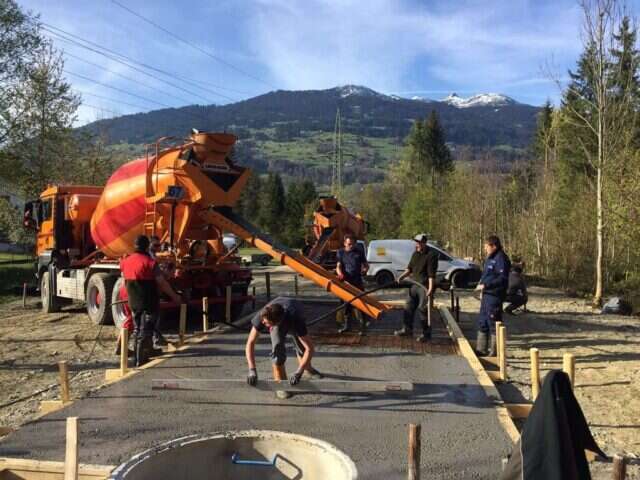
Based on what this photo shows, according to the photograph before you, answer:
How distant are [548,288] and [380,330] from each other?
14587 mm

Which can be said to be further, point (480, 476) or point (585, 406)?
point (585, 406)

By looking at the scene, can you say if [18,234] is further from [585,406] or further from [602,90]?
[585,406]

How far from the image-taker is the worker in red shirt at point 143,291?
8172 mm

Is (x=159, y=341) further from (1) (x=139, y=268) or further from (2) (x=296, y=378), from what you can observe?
(2) (x=296, y=378)

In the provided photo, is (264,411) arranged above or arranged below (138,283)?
below

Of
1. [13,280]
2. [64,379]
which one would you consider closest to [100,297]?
[64,379]

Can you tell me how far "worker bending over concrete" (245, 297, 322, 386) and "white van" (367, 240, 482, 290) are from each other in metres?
14.6

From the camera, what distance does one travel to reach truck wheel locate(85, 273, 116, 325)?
12.1m

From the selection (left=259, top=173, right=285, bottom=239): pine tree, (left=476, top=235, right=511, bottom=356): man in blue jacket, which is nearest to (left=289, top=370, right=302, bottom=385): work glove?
(left=476, top=235, right=511, bottom=356): man in blue jacket

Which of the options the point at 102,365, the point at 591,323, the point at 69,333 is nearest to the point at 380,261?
the point at 591,323

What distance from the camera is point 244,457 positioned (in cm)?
539

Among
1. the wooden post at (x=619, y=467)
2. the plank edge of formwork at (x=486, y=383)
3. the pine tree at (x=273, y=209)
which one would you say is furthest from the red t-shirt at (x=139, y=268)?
the pine tree at (x=273, y=209)

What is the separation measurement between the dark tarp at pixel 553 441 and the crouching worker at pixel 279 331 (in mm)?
3185

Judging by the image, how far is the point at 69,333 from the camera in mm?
12078
